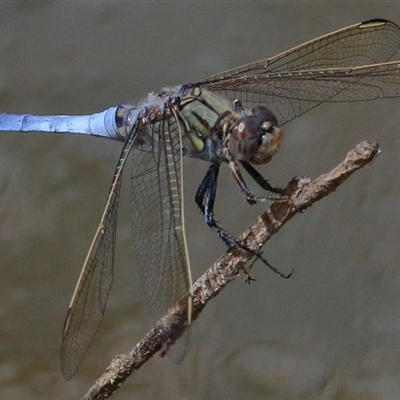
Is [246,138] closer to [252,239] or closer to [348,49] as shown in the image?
[252,239]

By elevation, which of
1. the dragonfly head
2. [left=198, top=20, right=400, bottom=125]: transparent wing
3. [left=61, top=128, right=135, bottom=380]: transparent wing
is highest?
[left=198, top=20, right=400, bottom=125]: transparent wing

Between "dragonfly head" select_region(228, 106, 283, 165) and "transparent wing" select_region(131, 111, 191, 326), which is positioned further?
"dragonfly head" select_region(228, 106, 283, 165)

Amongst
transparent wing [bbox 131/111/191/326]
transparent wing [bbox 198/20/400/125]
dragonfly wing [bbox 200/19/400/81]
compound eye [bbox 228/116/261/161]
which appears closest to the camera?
transparent wing [bbox 131/111/191/326]

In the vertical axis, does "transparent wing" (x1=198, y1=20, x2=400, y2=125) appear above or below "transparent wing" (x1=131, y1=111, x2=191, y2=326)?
above

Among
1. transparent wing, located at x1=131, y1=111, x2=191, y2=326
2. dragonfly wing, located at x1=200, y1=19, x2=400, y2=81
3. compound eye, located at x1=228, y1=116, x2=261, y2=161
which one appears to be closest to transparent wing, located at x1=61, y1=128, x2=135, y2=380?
transparent wing, located at x1=131, y1=111, x2=191, y2=326

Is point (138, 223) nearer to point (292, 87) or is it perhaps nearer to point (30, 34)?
point (292, 87)

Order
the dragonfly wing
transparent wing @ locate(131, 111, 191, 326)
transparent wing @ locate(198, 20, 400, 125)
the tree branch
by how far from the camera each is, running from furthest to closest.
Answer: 1. the dragonfly wing
2. transparent wing @ locate(198, 20, 400, 125)
3. transparent wing @ locate(131, 111, 191, 326)
4. the tree branch

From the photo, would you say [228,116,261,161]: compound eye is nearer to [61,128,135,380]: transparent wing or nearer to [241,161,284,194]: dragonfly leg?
[241,161,284,194]: dragonfly leg
